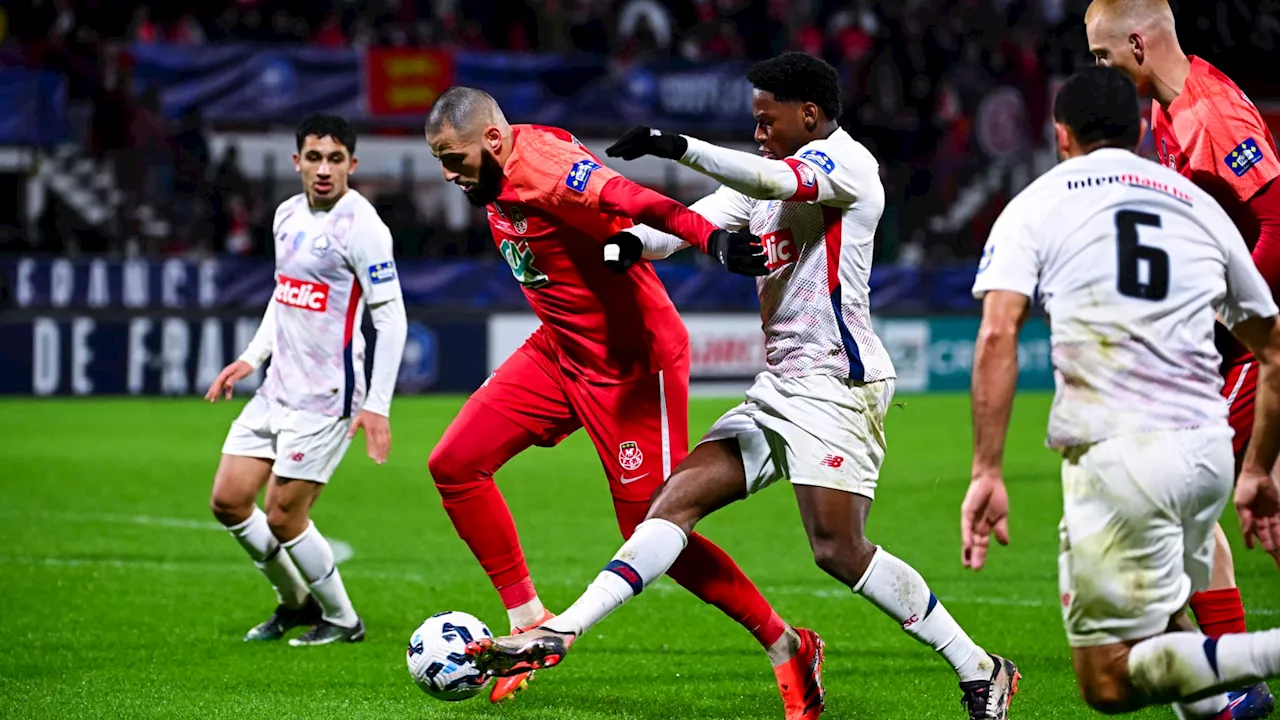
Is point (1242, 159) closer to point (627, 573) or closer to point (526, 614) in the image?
point (627, 573)

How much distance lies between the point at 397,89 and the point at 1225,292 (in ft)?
59.2

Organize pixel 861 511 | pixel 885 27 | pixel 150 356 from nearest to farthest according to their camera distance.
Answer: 1. pixel 861 511
2. pixel 150 356
3. pixel 885 27

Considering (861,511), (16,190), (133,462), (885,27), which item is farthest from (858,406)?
Answer: (885,27)

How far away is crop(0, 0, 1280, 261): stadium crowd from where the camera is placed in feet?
63.4

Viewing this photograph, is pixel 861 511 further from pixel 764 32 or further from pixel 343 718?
pixel 764 32

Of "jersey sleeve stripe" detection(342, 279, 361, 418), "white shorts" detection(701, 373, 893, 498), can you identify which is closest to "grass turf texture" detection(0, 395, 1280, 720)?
"white shorts" detection(701, 373, 893, 498)

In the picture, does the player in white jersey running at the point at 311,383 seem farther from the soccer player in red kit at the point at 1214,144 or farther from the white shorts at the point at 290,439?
the soccer player in red kit at the point at 1214,144

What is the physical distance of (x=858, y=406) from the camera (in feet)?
17.7

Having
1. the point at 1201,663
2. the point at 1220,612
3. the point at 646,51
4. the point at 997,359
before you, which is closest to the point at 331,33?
the point at 646,51

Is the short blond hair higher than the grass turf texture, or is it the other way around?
the short blond hair

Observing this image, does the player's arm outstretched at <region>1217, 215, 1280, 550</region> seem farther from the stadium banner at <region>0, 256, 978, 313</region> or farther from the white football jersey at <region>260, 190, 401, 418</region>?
the stadium banner at <region>0, 256, 978, 313</region>

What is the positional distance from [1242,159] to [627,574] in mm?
2623

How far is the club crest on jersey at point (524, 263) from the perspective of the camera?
5.95 metres

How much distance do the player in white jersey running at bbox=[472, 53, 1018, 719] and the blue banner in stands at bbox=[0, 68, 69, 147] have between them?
15798 millimetres
